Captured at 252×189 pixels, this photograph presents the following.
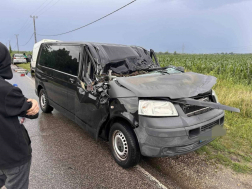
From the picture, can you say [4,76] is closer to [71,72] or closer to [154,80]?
[154,80]

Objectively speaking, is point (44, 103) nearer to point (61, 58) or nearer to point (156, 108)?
point (61, 58)

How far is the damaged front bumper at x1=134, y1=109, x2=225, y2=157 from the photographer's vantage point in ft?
7.79

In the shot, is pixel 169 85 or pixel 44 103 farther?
pixel 44 103

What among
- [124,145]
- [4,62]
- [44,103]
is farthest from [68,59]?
[4,62]

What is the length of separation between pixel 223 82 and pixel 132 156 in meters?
6.82

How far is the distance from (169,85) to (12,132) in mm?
2004

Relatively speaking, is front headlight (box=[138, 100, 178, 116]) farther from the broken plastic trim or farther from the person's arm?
the person's arm

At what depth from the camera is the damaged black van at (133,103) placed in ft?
8.00

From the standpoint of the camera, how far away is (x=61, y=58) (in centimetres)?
435

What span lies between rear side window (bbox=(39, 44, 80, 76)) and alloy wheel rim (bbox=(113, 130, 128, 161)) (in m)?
1.50

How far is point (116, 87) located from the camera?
282cm

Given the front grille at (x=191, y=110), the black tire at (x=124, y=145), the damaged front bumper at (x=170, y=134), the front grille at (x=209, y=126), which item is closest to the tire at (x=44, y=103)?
the black tire at (x=124, y=145)

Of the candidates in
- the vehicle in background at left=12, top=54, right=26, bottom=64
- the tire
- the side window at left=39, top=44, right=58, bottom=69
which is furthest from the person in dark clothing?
the vehicle in background at left=12, top=54, right=26, bottom=64

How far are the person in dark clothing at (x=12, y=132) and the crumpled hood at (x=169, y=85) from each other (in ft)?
4.64
